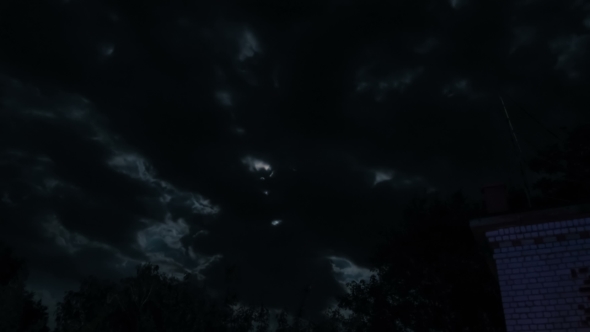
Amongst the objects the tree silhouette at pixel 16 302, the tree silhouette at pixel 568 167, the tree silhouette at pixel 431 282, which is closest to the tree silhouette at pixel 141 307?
the tree silhouette at pixel 16 302

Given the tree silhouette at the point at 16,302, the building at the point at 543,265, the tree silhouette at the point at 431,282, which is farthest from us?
the tree silhouette at the point at 16,302

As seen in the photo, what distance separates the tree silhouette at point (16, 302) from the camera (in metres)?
Answer: 37.6

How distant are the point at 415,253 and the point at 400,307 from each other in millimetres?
3669

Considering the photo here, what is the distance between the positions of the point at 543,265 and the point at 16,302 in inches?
1776

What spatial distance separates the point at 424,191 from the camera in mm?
29016

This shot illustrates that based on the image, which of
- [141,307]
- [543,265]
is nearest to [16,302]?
[141,307]

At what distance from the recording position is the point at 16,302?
126ft

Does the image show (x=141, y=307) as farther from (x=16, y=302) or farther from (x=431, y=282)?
(x=431, y=282)

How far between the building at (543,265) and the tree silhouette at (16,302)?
143 feet

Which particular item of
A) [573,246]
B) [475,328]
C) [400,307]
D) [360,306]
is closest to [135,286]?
[360,306]

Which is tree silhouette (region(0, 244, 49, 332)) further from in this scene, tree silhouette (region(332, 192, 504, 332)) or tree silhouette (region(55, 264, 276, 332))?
tree silhouette (region(332, 192, 504, 332))

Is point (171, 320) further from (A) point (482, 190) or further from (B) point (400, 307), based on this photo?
(A) point (482, 190)

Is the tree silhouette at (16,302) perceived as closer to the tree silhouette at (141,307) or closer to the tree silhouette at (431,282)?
the tree silhouette at (141,307)

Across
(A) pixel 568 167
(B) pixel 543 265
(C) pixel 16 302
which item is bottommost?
(B) pixel 543 265
